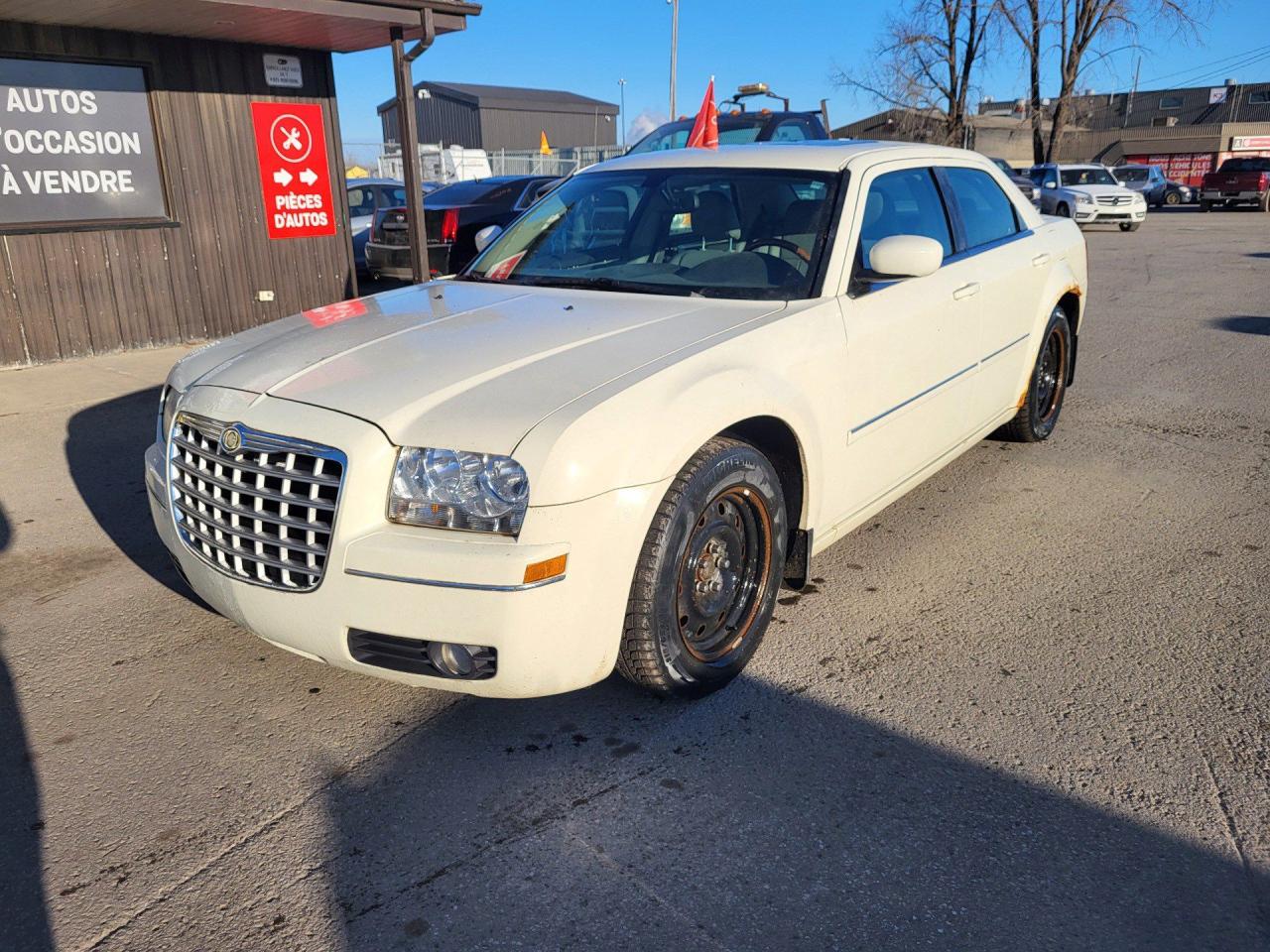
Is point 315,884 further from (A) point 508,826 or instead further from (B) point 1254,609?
(B) point 1254,609

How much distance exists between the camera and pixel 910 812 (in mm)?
2539

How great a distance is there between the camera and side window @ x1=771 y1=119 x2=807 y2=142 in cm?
1078

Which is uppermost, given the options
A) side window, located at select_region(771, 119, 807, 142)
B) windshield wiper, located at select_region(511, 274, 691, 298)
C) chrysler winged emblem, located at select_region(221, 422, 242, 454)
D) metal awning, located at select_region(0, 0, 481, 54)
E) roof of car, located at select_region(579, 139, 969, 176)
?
metal awning, located at select_region(0, 0, 481, 54)

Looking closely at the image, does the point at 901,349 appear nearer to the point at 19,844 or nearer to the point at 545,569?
the point at 545,569

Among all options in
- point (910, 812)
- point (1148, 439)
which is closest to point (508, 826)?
point (910, 812)

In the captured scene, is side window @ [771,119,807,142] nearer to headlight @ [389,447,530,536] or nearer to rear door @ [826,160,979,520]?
rear door @ [826,160,979,520]

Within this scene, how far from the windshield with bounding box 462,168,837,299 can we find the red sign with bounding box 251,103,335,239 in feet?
20.4

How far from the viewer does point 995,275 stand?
4.55m

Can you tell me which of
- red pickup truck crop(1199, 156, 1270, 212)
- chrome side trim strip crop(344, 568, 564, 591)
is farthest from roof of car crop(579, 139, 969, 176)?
red pickup truck crop(1199, 156, 1270, 212)

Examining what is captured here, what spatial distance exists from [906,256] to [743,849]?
209 cm

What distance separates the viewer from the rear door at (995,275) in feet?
14.6

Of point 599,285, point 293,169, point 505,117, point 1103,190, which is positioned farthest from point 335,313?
point 505,117

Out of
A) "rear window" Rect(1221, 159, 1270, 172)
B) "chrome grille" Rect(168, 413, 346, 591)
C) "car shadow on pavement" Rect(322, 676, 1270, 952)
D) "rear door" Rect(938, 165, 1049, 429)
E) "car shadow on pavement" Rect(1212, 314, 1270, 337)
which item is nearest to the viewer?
→ "car shadow on pavement" Rect(322, 676, 1270, 952)

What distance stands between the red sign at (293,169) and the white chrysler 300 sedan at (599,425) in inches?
243
